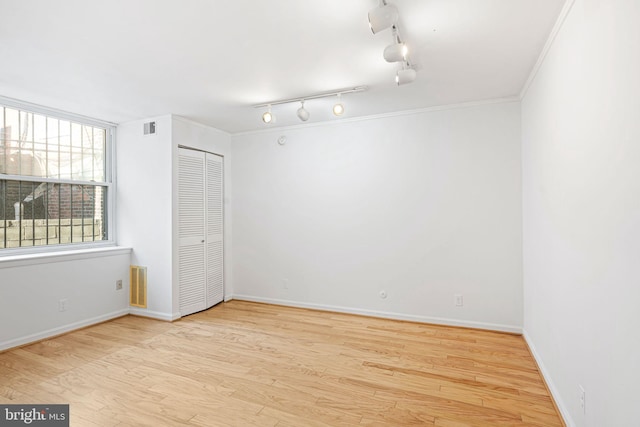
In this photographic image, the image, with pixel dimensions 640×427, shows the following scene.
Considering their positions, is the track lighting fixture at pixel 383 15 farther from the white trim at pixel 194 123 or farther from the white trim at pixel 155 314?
the white trim at pixel 155 314

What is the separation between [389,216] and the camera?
4070mm

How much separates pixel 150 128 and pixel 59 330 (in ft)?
8.40

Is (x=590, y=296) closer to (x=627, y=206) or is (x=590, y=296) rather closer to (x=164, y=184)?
(x=627, y=206)

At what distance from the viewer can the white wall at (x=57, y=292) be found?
3.21 m

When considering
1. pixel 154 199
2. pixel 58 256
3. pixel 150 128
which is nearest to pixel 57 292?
pixel 58 256

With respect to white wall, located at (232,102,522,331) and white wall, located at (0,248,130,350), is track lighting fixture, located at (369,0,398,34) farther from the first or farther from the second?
white wall, located at (0,248,130,350)

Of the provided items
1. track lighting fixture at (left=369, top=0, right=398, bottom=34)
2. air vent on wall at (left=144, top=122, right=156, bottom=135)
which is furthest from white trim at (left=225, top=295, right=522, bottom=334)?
track lighting fixture at (left=369, top=0, right=398, bottom=34)

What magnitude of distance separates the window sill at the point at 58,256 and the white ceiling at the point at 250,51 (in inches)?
65.7

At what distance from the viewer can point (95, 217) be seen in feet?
14.1

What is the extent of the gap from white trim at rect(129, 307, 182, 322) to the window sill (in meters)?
0.79

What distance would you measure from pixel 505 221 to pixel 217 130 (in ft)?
13.1

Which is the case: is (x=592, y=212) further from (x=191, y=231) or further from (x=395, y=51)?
(x=191, y=231)

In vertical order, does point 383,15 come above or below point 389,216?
above

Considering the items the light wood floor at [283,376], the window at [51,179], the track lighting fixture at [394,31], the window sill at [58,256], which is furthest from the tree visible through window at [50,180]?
the track lighting fixture at [394,31]
